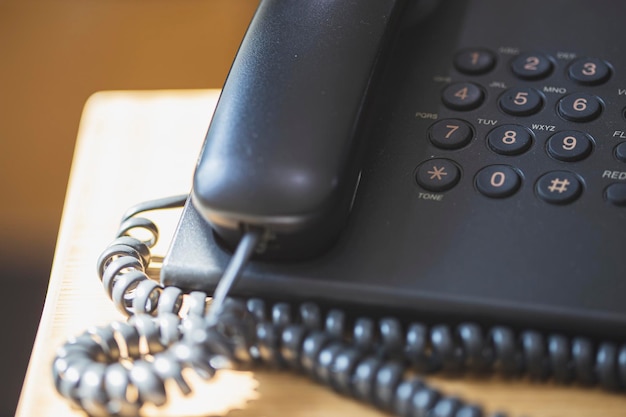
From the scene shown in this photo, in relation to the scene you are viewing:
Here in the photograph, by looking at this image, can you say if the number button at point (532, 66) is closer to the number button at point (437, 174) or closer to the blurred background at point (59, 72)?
the number button at point (437, 174)

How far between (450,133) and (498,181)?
45 millimetres

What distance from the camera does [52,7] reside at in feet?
4.13

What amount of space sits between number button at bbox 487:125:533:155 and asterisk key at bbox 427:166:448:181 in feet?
0.10

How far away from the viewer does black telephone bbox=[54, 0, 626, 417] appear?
39cm

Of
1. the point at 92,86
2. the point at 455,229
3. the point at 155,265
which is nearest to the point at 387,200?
the point at 455,229

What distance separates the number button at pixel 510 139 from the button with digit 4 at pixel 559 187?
0.02 m

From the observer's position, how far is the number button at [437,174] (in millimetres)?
442

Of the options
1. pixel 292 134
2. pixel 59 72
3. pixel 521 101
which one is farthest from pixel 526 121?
pixel 59 72

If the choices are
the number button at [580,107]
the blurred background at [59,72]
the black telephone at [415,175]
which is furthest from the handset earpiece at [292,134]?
the blurred background at [59,72]

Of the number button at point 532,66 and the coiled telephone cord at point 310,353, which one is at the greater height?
the number button at point 532,66

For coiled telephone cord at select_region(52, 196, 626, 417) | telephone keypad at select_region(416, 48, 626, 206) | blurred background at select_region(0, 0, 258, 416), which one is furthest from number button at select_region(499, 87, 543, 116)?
blurred background at select_region(0, 0, 258, 416)

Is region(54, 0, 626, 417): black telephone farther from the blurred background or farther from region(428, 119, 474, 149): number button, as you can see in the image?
the blurred background

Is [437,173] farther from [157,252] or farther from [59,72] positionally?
[59,72]

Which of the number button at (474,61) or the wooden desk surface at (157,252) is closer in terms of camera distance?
the wooden desk surface at (157,252)
